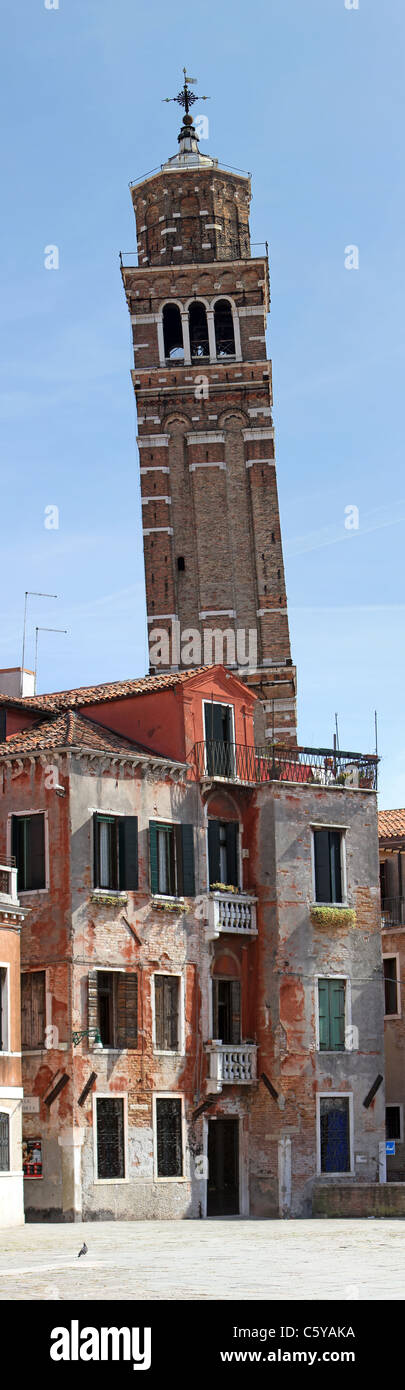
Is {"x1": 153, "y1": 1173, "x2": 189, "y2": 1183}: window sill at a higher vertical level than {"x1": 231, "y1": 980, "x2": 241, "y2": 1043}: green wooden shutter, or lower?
lower

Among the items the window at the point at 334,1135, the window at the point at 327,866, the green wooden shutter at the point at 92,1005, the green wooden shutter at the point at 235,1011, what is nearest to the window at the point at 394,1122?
the window at the point at 334,1135

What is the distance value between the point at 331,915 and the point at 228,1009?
347 cm

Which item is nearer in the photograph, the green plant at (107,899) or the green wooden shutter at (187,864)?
the green plant at (107,899)

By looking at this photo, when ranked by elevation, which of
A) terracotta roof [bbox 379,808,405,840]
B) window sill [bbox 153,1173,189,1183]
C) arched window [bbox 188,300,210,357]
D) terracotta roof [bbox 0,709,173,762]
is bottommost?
window sill [bbox 153,1173,189,1183]

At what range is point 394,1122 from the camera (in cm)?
5556

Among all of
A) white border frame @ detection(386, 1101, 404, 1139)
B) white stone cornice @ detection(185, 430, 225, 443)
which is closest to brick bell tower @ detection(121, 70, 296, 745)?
white stone cornice @ detection(185, 430, 225, 443)

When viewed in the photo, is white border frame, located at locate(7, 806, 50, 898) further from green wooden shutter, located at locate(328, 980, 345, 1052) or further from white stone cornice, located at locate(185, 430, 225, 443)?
white stone cornice, located at locate(185, 430, 225, 443)

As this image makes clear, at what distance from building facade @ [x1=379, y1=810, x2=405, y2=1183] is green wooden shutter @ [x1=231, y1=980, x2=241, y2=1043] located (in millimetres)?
9679

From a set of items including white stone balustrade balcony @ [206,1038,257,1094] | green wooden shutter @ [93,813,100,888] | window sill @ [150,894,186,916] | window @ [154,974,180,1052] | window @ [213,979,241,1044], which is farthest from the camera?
window @ [213,979,241,1044]

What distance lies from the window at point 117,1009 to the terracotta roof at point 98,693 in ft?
24.5

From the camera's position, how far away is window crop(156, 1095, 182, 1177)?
43.9 metres

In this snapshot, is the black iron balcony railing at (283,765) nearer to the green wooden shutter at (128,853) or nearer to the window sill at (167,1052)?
the green wooden shutter at (128,853)

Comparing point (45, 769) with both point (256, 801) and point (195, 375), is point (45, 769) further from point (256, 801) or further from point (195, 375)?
point (195, 375)

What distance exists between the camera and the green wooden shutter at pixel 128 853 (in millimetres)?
44281
